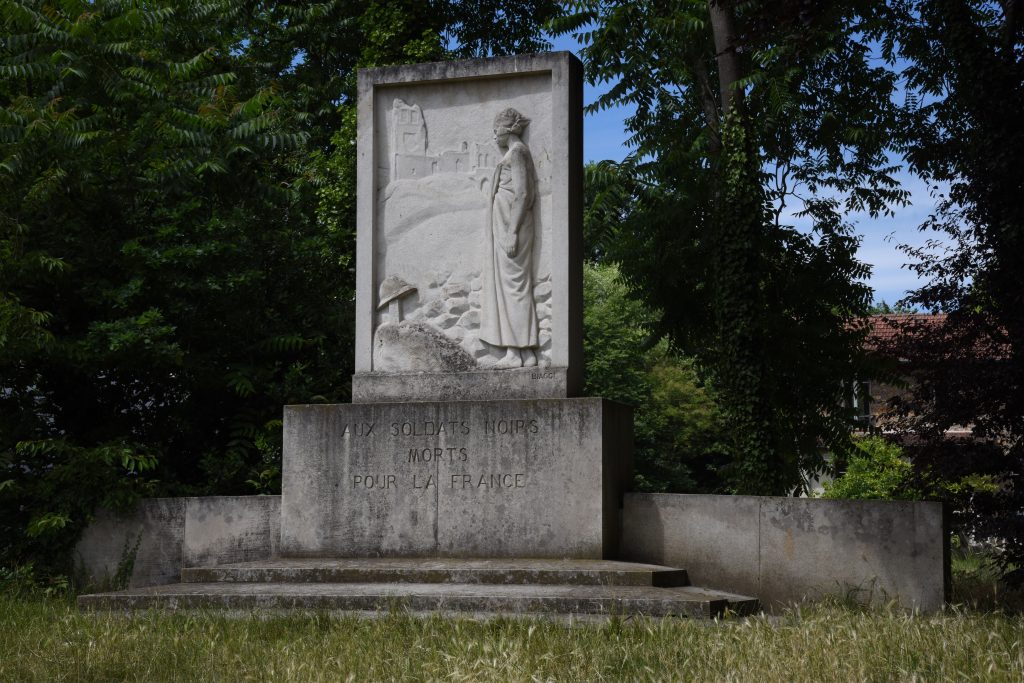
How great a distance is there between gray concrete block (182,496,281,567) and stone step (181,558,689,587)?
0.68 m

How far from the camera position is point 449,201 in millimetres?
11312

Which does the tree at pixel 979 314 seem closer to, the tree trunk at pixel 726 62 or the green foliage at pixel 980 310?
the green foliage at pixel 980 310

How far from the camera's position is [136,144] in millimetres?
13883

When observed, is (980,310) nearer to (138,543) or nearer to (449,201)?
(449,201)

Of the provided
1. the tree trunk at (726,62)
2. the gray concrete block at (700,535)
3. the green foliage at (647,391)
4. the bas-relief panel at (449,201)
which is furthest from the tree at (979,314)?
the green foliage at (647,391)

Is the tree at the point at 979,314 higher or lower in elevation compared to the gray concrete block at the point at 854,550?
higher

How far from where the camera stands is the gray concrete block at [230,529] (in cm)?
1106

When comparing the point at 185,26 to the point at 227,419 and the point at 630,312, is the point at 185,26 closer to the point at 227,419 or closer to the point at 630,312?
the point at 227,419

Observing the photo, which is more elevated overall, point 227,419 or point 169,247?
point 169,247

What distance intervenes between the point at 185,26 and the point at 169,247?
21.6 ft

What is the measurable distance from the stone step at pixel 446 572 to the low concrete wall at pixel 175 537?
71 cm

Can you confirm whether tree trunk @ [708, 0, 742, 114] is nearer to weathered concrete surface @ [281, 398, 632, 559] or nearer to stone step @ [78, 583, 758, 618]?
weathered concrete surface @ [281, 398, 632, 559]

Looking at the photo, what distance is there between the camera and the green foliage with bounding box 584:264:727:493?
38.8 m

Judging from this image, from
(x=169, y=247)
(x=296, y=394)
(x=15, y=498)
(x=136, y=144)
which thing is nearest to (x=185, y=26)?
(x=136, y=144)
